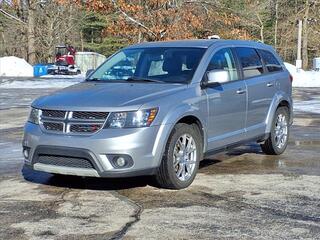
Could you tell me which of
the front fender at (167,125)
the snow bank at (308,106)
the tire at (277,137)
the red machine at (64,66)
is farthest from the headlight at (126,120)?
the red machine at (64,66)

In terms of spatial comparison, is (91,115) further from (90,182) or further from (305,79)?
(305,79)

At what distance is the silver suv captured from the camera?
6223mm

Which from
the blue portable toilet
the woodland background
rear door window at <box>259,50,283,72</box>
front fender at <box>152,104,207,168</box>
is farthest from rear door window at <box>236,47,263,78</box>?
the blue portable toilet

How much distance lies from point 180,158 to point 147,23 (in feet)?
45.9

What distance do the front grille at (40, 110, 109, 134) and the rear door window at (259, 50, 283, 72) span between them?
3572 millimetres

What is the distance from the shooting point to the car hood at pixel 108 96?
628 cm

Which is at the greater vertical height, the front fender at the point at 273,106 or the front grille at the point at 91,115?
the front grille at the point at 91,115

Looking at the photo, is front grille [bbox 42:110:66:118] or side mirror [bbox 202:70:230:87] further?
side mirror [bbox 202:70:230:87]

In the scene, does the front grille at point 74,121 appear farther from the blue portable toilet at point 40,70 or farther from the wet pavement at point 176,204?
the blue portable toilet at point 40,70

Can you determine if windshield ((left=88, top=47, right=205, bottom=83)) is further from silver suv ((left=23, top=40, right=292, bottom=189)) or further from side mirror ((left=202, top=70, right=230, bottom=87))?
side mirror ((left=202, top=70, right=230, bottom=87))

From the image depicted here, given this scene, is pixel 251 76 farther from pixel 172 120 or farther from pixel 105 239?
pixel 105 239

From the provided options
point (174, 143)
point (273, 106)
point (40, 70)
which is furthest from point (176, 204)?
point (40, 70)

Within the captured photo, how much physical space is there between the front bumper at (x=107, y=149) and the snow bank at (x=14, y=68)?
35.9 metres

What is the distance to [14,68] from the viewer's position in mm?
41594
